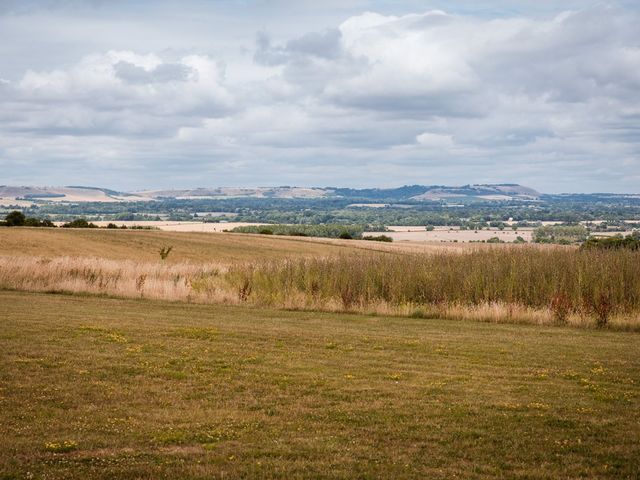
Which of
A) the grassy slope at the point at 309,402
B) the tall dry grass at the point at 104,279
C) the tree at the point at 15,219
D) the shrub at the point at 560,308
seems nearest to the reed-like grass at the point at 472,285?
the shrub at the point at 560,308

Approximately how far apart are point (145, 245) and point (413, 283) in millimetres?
37014

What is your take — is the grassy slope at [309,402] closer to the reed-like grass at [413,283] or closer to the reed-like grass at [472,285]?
the reed-like grass at [472,285]

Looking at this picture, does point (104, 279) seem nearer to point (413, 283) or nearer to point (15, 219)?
point (413, 283)

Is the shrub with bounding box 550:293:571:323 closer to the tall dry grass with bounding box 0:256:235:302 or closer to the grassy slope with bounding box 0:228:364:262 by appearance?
the tall dry grass with bounding box 0:256:235:302

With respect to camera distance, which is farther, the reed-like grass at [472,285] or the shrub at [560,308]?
the reed-like grass at [472,285]

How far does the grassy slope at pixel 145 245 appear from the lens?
53.0 m

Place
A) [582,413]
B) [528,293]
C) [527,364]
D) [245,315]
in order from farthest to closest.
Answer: [528,293] < [245,315] < [527,364] < [582,413]

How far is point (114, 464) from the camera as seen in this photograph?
29.1ft

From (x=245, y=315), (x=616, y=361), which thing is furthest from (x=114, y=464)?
(x=245, y=315)

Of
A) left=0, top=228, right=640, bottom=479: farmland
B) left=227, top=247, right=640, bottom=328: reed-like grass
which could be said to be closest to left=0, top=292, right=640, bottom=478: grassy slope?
left=0, top=228, right=640, bottom=479: farmland

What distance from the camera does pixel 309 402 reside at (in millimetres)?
11930

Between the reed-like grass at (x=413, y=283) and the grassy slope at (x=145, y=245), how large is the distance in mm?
18509

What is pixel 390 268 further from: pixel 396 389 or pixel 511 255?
pixel 396 389

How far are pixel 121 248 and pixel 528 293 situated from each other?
126 feet
